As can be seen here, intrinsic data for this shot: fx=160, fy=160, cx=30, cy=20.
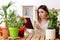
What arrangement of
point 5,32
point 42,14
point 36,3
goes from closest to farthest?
point 5,32, point 42,14, point 36,3

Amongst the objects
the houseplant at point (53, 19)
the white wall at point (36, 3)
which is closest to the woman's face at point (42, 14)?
the white wall at point (36, 3)

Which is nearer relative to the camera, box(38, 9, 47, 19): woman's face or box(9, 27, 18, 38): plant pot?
box(9, 27, 18, 38): plant pot

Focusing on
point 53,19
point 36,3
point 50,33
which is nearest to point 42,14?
point 36,3

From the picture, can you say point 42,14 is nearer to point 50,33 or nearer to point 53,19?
point 53,19

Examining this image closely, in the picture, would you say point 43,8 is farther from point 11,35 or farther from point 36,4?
point 11,35

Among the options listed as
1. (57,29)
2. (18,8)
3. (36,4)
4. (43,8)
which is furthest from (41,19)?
(57,29)

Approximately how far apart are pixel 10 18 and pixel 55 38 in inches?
24.3

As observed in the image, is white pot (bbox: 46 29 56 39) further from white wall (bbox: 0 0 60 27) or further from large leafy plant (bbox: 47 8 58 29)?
white wall (bbox: 0 0 60 27)

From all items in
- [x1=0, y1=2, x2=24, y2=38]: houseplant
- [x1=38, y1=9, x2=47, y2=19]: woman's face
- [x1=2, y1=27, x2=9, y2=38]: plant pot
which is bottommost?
[x1=2, y1=27, x2=9, y2=38]: plant pot

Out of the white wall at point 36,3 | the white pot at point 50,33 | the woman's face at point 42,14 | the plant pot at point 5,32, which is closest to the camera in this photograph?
the white pot at point 50,33

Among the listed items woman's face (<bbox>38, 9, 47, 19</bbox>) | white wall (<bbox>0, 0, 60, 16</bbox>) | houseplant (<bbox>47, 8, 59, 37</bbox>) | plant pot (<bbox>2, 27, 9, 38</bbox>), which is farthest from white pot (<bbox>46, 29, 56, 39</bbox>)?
white wall (<bbox>0, 0, 60, 16</bbox>)

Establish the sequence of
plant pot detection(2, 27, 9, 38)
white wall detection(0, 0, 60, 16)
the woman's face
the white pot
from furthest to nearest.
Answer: white wall detection(0, 0, 60, 16) < the woman's face < plant pot detection(2, 27, 9, 38) < the white pot

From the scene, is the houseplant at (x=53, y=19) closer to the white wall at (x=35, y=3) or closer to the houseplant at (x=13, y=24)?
the houseplant at (x=13, y=24)

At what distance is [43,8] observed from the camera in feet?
10.6
